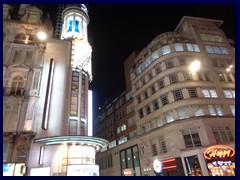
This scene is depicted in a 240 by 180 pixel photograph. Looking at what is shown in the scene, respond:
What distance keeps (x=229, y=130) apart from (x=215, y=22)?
28044 millimetres

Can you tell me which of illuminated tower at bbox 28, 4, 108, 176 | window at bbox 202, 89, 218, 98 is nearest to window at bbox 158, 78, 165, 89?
window at bbox 202, 89, 218, 98

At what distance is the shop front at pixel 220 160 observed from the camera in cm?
2517

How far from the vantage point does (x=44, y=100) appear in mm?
26141

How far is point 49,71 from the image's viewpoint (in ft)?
93.1

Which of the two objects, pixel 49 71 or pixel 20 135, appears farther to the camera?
pixel 49 71

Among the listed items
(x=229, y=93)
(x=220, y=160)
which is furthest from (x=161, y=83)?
(x=220, y=160)

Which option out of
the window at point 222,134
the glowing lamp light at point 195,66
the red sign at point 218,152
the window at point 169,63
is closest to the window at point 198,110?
Result: the window at point 222,134

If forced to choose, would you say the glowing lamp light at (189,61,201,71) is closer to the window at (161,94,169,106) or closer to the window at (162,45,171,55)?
the window at (162,45,171,55)

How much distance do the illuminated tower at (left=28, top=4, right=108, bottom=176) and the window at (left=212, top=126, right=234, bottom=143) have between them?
16458mm

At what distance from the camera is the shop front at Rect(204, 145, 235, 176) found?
25172 mm

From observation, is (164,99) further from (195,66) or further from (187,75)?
(195,66)

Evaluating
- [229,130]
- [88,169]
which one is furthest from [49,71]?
[229,130]

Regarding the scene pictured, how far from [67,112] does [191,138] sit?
18685 mm

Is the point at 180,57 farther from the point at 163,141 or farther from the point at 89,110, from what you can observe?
the point at 89,110
